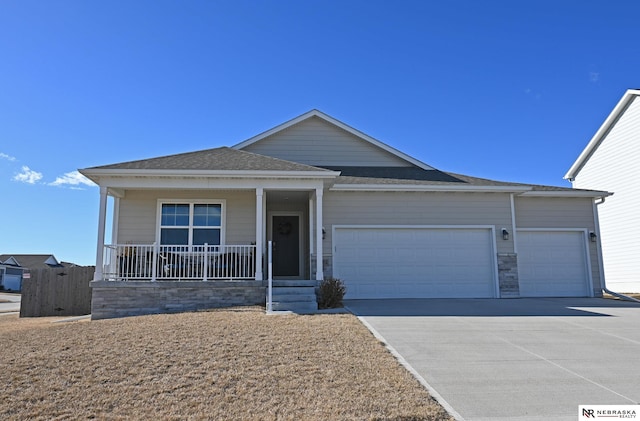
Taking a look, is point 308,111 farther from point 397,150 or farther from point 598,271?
point 598,271

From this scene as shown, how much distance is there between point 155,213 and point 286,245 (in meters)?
3.92

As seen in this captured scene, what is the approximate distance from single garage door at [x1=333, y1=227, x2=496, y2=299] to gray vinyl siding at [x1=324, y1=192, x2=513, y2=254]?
0.24 metres

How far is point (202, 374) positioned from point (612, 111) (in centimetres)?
1973

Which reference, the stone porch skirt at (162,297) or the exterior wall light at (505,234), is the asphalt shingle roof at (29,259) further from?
the exterior wall light at (505,234)

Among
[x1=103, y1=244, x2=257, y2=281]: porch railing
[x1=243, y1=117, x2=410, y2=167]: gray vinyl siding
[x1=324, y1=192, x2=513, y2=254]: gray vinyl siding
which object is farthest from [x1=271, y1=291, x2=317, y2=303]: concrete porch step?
[x1=243, y1=117, x2=410, y2=167]: gray vinyl siding

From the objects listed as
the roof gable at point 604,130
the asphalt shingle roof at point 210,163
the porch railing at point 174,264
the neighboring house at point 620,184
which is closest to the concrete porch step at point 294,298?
the porch railing at point 174,264

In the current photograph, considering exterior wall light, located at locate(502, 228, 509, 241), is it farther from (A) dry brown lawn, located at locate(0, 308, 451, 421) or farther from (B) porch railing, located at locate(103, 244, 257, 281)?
(A) dry brown lawn, located at locate(0, 308, 451, 421)

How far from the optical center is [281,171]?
10805mm

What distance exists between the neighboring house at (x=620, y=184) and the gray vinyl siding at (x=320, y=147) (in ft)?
32.0

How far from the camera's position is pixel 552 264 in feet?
43.4

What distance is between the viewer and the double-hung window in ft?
40.3

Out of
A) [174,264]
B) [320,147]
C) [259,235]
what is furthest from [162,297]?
[320,147]

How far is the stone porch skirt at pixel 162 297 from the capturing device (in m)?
10.0

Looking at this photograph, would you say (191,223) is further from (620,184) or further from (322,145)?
(620,184)
